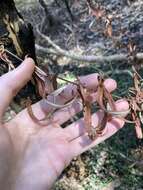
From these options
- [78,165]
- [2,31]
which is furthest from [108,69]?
[2,31]

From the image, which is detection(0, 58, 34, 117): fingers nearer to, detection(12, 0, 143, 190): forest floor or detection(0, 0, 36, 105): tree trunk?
detection(0, 0, 36, 105): tree trunk

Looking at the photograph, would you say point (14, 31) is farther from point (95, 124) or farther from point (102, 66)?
point (102, 66)

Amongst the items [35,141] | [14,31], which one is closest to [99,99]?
[35,141]

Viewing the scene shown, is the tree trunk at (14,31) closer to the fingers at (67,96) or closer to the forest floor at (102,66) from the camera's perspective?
the fingers at (67,96)

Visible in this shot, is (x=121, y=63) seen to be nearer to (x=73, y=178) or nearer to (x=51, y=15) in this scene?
(x=73, y=178)

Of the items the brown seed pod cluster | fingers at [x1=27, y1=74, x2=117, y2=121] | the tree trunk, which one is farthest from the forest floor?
the brown seed pod cluster

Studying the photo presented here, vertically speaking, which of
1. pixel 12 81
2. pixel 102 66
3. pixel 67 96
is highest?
pixel 12 81

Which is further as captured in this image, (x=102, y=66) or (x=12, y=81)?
(x=102, y=66)
